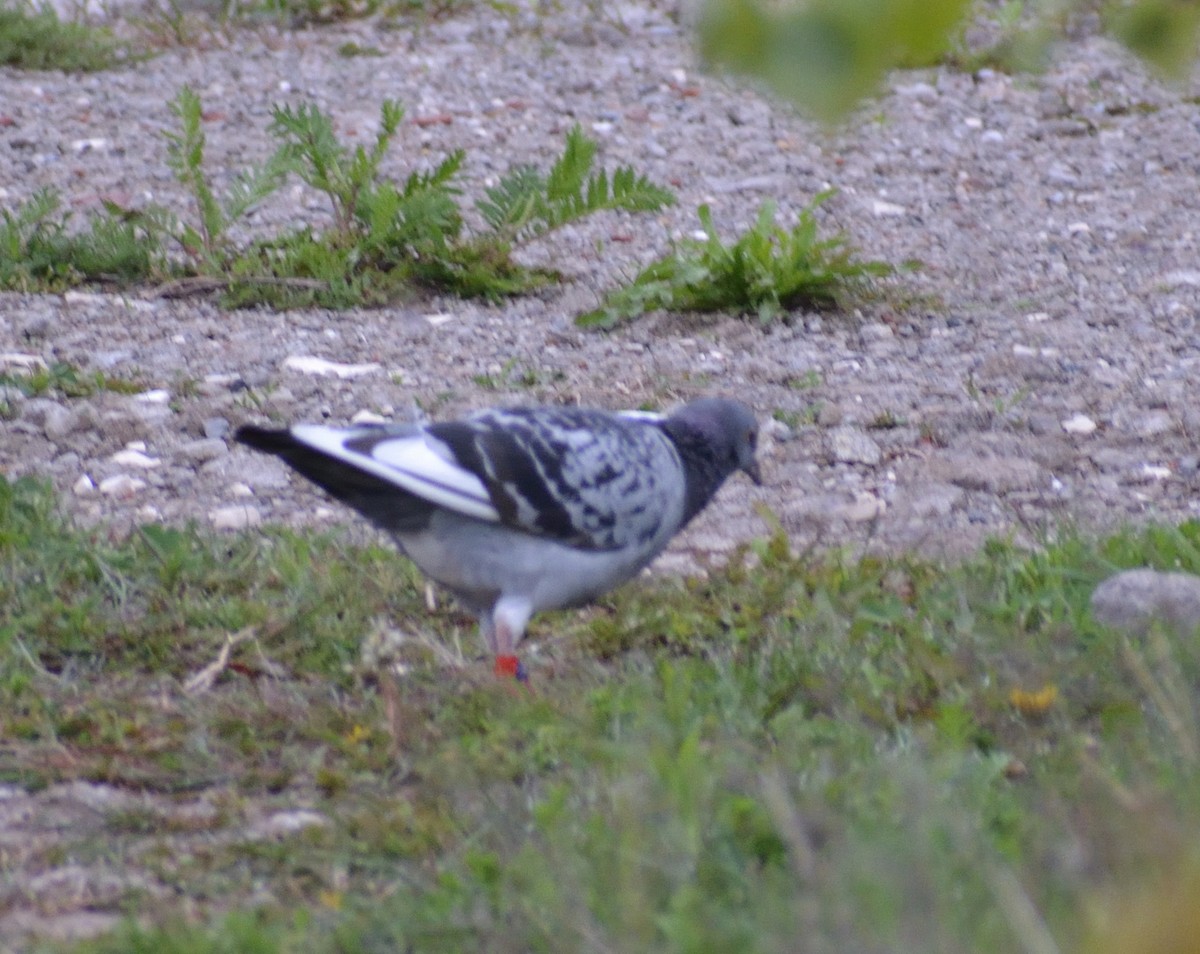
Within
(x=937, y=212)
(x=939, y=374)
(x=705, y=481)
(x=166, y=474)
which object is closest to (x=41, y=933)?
(x=705, y=481)

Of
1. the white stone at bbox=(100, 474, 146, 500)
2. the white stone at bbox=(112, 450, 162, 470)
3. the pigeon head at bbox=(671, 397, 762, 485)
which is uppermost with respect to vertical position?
the pigeon head at bbox=(671, 397, 762, 485)

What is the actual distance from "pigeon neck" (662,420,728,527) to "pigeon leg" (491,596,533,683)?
566 mm

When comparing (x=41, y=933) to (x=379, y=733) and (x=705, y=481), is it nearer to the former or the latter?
(x=379, y=733)

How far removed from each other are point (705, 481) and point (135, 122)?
17.1 ft

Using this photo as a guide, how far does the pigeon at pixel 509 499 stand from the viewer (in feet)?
12.4

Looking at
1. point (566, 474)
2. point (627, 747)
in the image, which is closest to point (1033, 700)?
point (627, 747)

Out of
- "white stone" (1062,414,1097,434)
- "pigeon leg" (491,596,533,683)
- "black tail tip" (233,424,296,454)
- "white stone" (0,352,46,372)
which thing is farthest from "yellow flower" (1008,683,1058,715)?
"white stone" (0,352,46,372)

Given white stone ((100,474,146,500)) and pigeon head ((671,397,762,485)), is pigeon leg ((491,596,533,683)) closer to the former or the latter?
pigeon head ((671,397,762,485))

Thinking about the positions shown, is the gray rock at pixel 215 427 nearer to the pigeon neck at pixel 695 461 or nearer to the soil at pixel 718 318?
the soil at pixel 718 318

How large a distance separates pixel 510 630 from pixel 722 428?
0.84 meters

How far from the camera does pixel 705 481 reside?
4.30 meters

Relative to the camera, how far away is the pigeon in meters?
3.77

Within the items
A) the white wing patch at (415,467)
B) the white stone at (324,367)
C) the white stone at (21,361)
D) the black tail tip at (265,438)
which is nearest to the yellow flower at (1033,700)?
the white wing patch at (415,467)

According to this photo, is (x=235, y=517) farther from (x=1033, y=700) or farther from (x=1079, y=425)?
(x=1079, y=425)
